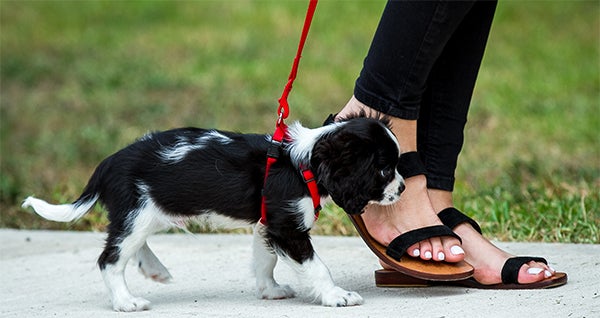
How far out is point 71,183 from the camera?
7930 millimetres

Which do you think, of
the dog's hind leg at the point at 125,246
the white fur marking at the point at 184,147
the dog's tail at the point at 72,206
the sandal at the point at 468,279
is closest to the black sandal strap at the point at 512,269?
the sandal at the point at 468,279

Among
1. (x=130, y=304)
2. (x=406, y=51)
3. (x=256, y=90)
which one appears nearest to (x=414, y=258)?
(x=406, y=51)

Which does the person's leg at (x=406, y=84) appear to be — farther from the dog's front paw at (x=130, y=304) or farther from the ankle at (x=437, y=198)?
the dog's front paw at (x=130, y=304)

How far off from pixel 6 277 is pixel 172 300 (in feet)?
3.79

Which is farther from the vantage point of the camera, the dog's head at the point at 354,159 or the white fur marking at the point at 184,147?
the white fur marking at the point at 184,147

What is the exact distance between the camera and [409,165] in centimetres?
415

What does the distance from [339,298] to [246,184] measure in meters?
0.58

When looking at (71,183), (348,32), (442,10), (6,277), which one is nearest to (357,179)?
(442,10)

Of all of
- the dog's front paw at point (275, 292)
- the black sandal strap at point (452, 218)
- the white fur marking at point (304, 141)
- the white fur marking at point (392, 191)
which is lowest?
the dog's front paw at point (275, 292)

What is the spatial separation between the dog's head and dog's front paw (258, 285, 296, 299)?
0.58m

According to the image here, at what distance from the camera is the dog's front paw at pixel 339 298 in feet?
12.8

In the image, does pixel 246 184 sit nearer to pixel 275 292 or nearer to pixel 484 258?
pixel 275 292

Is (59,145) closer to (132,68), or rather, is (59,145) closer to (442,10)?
(132,68)

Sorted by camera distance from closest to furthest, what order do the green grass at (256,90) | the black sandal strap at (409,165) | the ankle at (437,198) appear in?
the black sandal strap at (409,165) < the ankle at (437,198) < the green grass at (256,90)
